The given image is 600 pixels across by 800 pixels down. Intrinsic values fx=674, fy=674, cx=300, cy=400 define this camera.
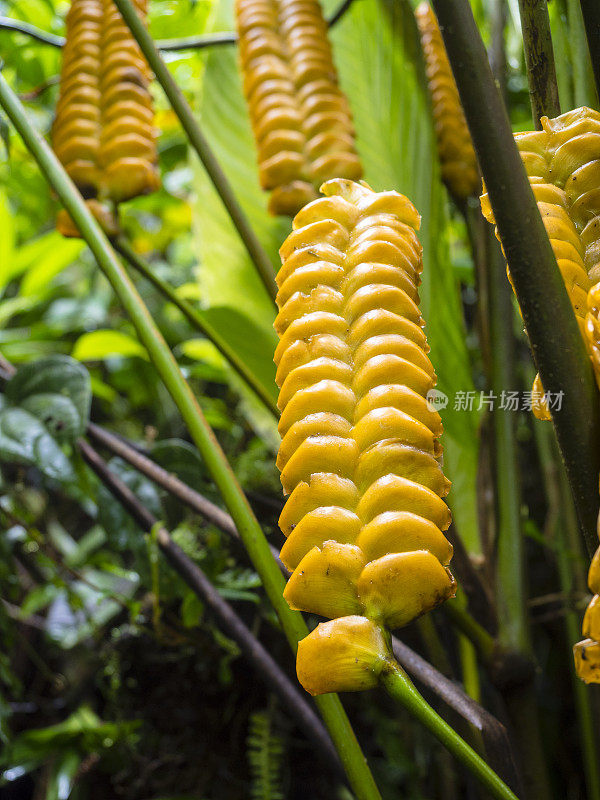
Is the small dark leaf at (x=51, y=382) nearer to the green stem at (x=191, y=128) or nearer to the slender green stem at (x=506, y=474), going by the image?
the green stem at (x=191, y=128)

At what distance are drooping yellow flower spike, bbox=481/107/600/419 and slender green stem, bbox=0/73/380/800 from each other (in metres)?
0.18

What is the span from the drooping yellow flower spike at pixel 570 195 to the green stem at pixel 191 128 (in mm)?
232

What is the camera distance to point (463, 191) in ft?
2.28

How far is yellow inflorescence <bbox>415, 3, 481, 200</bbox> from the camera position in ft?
2.25

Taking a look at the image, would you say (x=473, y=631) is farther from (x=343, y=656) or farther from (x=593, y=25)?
(x=593, y=25)

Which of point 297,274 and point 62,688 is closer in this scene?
point 297,274

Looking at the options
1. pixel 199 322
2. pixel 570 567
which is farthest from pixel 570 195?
pixel 570 567

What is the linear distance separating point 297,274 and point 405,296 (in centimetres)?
5

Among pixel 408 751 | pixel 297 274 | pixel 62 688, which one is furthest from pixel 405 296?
pixel 62 688

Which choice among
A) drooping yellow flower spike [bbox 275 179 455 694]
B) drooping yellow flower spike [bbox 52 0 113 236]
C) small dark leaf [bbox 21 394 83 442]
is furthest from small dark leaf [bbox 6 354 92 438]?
drooping yellow flower spike [bbox 275 179 455 694]

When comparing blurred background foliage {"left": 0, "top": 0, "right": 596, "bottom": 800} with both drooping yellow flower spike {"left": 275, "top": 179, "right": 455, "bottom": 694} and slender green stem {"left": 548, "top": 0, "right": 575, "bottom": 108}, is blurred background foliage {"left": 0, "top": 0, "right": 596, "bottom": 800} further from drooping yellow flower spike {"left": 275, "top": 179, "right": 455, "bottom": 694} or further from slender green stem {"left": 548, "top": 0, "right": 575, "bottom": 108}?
drooping yellow flower spike {"left": 275, "top": 179, "right": 455, "bottom": 694}

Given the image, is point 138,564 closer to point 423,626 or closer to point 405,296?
point 423,626

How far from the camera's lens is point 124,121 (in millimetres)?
610

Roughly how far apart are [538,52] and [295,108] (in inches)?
11.0
